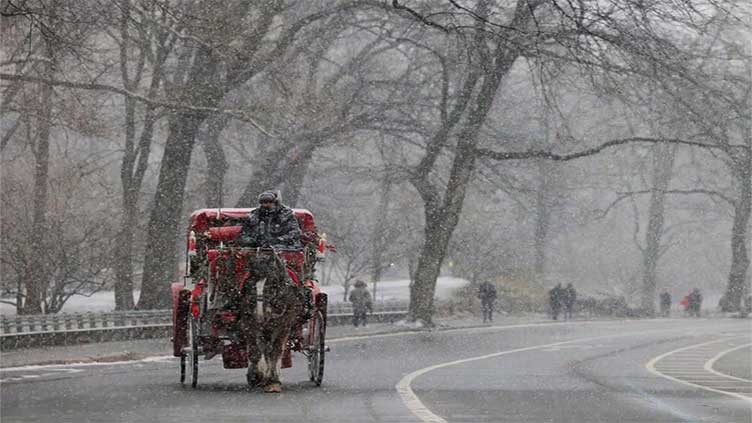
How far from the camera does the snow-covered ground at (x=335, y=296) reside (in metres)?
55.8

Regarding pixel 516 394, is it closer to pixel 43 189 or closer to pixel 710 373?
pixel 710 373

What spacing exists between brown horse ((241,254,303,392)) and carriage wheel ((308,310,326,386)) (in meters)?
0.89

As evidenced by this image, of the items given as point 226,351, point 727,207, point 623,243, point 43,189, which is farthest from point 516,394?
point 623,243

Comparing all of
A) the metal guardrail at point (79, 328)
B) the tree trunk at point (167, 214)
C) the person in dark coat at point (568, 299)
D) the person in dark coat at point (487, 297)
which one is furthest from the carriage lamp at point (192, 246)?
the person in dark coat at point (568, 299)

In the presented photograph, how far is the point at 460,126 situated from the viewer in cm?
4619

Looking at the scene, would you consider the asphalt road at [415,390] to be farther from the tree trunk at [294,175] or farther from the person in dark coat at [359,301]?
the person in dark coat at [359,301]

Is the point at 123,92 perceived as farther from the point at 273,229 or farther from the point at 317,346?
the point at 273,229

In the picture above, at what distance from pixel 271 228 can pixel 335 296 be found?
164ft

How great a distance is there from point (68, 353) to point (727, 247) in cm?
9120

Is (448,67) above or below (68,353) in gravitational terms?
above

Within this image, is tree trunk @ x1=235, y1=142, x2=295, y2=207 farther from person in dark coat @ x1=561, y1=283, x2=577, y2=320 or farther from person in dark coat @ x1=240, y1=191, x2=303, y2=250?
person in dark coat @ x1=240, y1=191, x2=303, y2=250

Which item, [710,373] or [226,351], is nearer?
[226,351]

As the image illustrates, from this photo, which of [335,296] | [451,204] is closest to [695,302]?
[335,296]

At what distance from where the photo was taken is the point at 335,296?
6688 cm
